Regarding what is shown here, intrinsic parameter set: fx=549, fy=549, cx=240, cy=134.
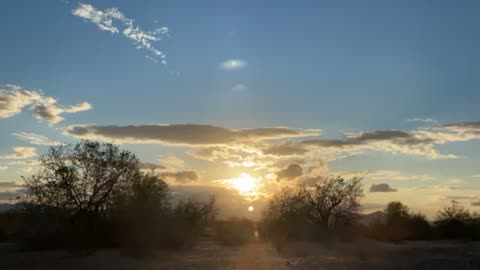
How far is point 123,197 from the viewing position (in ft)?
104

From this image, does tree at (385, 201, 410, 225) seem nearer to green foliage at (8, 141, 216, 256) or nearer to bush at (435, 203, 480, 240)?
bush at (435, 203, 480, 240)

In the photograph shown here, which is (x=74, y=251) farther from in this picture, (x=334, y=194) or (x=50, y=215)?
(x=334, y=194)

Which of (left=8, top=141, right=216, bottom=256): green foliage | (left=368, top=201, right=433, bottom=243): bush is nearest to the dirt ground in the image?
(left=8, top=141, right=216, bottom=256): green foliage

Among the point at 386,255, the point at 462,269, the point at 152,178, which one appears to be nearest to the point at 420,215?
the point at 386,255

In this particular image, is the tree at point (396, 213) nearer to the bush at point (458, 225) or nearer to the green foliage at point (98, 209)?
the bush at point (458, 225)

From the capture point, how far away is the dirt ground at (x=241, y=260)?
25.0 m

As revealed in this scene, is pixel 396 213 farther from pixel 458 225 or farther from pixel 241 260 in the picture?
pixel 241 260

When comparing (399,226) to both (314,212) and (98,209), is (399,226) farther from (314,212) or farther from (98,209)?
(98,209)

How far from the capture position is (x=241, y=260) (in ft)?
92.7

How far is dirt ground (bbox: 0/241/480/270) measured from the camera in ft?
82.2

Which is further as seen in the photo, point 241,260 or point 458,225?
point 458,225

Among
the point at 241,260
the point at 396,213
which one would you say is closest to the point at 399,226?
the point at 396,213

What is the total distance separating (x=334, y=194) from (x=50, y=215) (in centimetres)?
2429

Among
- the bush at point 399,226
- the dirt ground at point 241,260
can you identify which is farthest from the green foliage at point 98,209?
the bush at point 399,226
